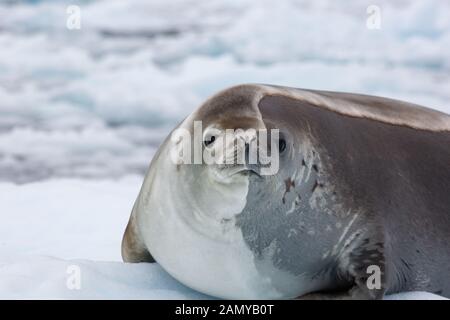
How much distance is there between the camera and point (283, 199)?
6.59 ft

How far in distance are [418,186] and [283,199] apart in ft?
1.97

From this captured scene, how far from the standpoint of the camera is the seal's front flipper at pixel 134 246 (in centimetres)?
243

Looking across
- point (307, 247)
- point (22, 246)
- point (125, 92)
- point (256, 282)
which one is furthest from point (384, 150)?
point (125, 92)

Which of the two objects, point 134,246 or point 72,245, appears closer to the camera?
point 134,246

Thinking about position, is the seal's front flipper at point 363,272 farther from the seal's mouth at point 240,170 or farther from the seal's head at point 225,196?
the seal's mouth at point 240,170

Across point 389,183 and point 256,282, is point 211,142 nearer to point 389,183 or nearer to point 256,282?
point 256,282

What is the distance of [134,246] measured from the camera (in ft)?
8.07

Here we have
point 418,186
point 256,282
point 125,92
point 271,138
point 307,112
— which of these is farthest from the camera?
point 125,92

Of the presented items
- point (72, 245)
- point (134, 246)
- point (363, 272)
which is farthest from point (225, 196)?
point (72, 245)

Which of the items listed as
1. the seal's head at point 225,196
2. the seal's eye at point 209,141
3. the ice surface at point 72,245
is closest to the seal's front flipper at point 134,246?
the ice surface at point 72,245

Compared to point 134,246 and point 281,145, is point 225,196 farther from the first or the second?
point 134,246

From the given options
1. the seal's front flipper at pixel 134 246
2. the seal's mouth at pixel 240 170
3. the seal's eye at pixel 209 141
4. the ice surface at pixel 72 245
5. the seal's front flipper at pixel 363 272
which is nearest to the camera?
the seal's mouth at pixel 240 170

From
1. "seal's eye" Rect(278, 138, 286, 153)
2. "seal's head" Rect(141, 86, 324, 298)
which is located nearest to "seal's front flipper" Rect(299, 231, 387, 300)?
"seal's head" Rect(141, 86, 324, 298)

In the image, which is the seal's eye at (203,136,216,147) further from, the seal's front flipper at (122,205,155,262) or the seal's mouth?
the seal's front flipper at (122,205,155,262)
